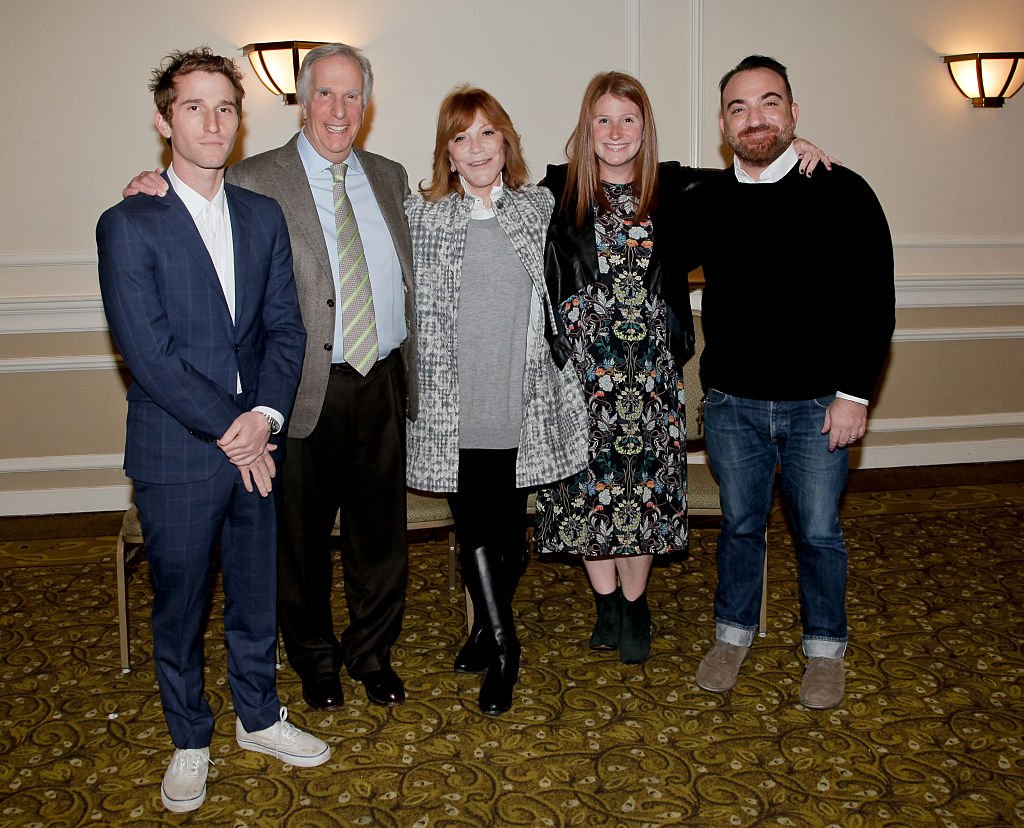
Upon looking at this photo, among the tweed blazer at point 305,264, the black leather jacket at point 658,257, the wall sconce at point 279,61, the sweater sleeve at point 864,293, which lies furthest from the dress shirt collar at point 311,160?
the wall sconce at point 279,61

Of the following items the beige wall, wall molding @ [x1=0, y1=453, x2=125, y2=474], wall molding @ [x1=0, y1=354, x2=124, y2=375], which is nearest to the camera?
the beige wall

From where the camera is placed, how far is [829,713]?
3.12m

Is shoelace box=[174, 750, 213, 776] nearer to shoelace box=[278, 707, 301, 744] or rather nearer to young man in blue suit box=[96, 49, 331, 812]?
young man in blue suit box=[96, 49, 331, 812]

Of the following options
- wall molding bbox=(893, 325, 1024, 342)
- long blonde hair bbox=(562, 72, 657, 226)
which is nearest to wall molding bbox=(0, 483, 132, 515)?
long blonde hair bbox=(562, 72, 657, 226)

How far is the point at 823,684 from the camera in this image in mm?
3168

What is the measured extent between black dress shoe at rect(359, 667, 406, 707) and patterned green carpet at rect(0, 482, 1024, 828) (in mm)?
48

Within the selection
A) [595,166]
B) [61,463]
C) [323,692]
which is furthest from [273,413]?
[61,463]

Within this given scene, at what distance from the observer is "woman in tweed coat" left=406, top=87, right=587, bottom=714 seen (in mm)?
2953

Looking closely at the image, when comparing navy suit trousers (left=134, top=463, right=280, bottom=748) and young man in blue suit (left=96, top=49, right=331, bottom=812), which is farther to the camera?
Answer: navy suit trousers (left=134, top=463, right=280, bottom=748)

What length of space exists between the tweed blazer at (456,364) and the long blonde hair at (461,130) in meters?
0.04

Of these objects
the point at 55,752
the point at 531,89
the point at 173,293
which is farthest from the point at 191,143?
the point at 531,89

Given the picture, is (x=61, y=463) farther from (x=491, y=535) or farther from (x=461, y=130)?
(x=461, y=130)

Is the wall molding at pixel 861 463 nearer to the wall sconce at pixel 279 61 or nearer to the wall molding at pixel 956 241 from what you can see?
the wall molding at pixel 956 241

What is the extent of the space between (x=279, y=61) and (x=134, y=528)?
8.07 ft
